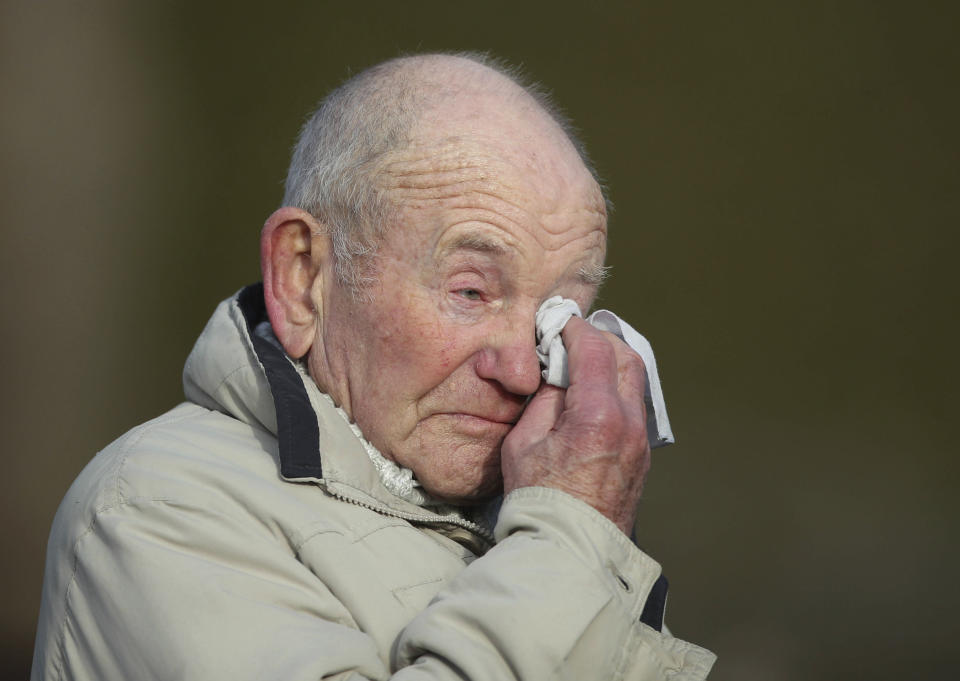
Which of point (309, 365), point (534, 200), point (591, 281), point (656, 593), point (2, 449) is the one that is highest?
point (534, 200)

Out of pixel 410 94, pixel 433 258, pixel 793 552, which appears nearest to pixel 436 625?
pixel 433 258

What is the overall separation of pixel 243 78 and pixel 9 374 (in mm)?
1736

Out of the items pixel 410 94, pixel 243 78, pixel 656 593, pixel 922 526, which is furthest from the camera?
pixel 243 78

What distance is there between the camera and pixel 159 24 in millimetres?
4707

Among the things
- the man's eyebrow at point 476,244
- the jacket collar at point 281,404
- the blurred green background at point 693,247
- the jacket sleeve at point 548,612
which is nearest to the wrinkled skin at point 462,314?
the man's eyebrow at point 476,244

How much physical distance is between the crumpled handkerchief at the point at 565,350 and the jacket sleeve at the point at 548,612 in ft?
1.16

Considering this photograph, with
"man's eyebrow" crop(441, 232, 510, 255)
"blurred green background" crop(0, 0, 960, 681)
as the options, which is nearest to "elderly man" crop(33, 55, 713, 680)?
"man's eyebrow" crop(441, 232, 510, 255)

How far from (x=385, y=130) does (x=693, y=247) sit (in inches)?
107

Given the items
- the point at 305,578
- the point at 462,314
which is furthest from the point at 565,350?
the point at 305,578

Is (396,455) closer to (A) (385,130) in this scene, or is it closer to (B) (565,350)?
(B) (565,350)

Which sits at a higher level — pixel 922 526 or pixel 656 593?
pixel 656 593

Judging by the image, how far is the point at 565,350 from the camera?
7.11 ft

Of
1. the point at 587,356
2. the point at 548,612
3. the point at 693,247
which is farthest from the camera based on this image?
the point at 693,247

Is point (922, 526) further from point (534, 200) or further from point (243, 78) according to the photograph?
point (243, 78)
